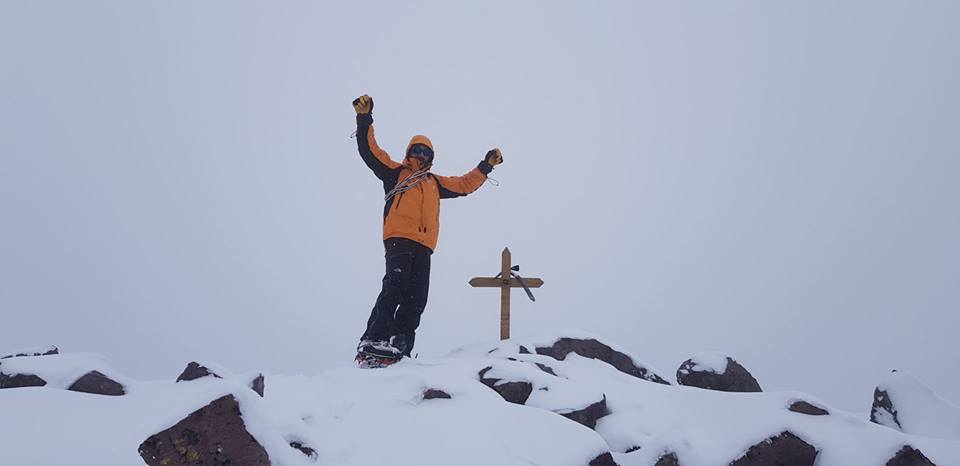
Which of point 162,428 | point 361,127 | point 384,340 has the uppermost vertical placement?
point 361,127

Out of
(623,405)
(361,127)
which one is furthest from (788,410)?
(361,127)

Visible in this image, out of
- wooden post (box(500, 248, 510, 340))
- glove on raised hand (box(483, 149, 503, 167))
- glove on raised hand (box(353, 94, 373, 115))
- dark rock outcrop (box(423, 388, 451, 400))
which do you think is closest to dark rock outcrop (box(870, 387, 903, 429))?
dark rock outcrop (box(423, 388, 451, 400))

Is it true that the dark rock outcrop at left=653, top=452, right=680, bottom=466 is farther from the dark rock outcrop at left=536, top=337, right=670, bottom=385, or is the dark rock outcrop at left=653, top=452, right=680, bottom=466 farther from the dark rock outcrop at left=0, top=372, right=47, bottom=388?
the dark rock outcrop at left=0, top=372, right=47, bottom=388

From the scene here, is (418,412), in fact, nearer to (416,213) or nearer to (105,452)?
(105,452)

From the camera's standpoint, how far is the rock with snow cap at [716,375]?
267 inches

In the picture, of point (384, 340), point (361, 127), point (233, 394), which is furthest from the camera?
point (361, 127)

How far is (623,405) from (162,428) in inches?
160

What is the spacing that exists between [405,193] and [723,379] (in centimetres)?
463

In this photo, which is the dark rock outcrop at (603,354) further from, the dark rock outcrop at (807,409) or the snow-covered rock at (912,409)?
the dark rock outcrop at (807,409)

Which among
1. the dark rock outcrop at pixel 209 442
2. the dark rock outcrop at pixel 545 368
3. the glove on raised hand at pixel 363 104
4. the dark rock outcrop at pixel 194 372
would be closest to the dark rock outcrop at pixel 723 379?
the dark rock outcrop at pixel 545 368

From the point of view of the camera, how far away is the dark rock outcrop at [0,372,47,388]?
4.00m

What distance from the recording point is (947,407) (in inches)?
218

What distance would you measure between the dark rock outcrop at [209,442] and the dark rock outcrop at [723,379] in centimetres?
572

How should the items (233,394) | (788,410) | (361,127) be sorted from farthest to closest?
(361,127), (788,410), (233,394)
